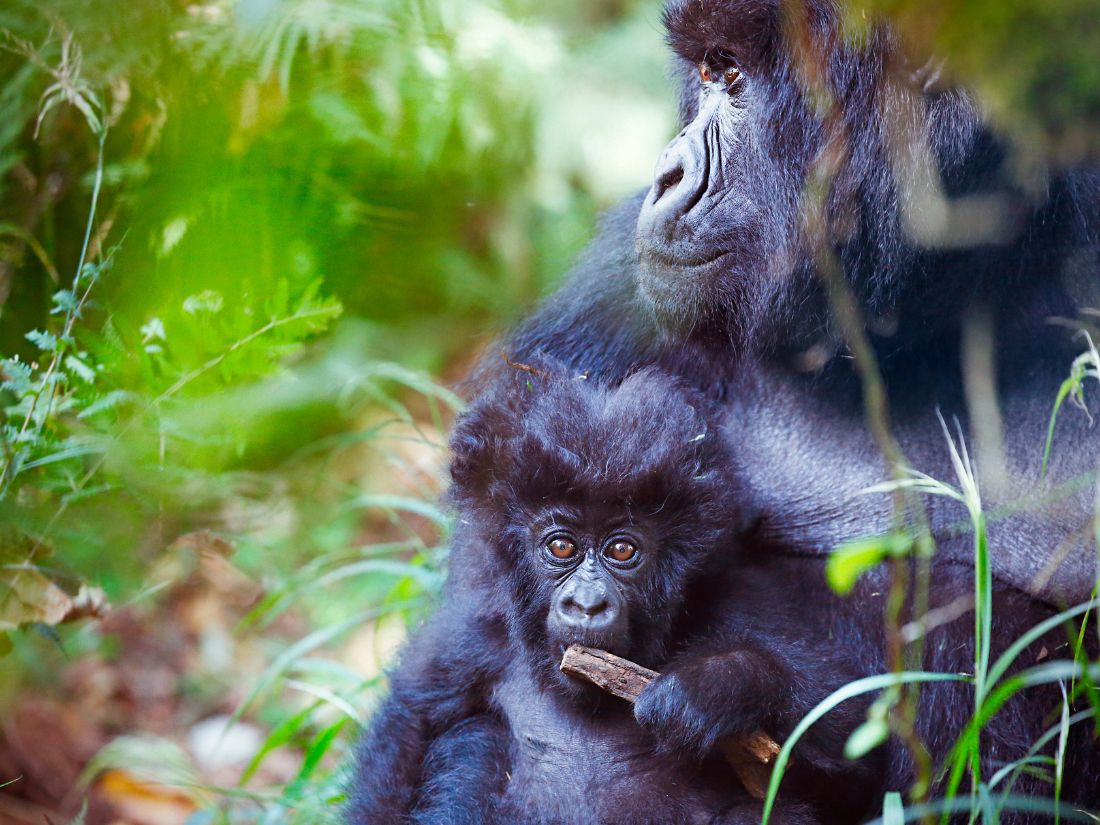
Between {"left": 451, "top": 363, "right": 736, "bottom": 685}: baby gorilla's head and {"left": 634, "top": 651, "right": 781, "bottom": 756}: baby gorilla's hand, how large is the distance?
0.15 m

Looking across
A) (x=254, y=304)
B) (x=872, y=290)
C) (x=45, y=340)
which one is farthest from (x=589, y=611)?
(x=45, y=340)

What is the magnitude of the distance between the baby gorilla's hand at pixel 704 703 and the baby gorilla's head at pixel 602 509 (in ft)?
0.50

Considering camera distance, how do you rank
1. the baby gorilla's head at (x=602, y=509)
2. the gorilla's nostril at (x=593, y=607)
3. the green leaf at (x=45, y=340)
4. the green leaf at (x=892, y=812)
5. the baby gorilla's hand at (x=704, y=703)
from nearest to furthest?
the green leaf at (x=892, y=812) < the baby gorilla's hand at (x=704, y=703) < the gorilla's nostril at (x=593, y=607) < the baby gorilla's head at (x=602, y=509) < the green leaf at (x=45, y=340)

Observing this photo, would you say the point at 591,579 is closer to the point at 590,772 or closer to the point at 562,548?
the point at 562,548

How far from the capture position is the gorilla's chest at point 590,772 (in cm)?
236

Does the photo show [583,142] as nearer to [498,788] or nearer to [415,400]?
[415,400]

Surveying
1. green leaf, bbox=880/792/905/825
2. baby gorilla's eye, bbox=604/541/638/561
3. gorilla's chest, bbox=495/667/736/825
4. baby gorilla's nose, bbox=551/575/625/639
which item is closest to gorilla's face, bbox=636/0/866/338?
baby gorilla's eye, bbox=604/541/638/561

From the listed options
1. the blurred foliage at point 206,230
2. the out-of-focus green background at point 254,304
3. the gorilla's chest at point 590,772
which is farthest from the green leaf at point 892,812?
the blurred foliage at point 206,230

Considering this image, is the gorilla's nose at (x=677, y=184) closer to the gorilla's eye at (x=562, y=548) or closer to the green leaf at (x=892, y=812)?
the gorilla's eye at (x=562, y=548)

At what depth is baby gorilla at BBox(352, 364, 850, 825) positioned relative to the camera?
2.27 meters

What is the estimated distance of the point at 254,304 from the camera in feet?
9.23

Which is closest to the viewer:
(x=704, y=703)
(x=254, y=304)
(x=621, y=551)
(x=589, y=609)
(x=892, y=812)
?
(x=892, y=812)

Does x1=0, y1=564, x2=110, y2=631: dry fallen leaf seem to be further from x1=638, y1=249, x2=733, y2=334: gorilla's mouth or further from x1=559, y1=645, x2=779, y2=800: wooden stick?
x1=638, y1=249, x2=733, y2=334: gorilla's mouth

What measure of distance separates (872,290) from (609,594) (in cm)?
88
